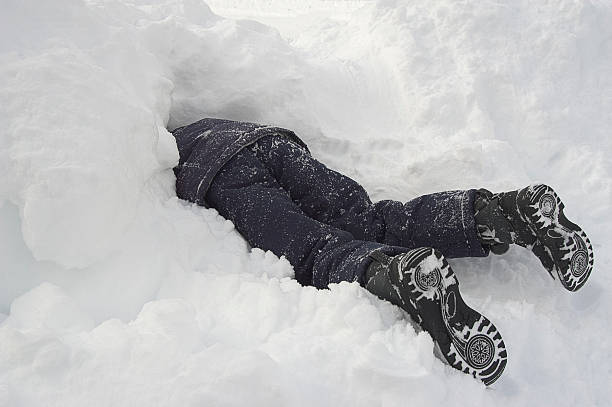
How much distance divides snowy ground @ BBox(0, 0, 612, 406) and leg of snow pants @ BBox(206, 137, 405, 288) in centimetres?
5

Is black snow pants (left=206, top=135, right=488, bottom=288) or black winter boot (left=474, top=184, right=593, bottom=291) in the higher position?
black winter boot (left=474, top=184, right=593, bottom=291)

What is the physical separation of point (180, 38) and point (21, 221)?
1.03m

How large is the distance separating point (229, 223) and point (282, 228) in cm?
15


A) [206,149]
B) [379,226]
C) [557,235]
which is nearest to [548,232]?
[557,235]

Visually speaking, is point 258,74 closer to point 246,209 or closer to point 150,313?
point 246,209

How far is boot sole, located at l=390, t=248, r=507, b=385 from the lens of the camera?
3.42 ft

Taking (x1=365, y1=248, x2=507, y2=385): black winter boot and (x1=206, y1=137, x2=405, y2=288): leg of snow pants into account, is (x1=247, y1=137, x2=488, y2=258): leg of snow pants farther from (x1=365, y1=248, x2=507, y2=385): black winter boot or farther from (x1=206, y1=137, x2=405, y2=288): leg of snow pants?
(x1=365, y1=248, x2=507, y2=385): black winter boot

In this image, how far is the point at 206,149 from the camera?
1572mm

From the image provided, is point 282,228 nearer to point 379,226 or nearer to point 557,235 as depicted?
point 379,226

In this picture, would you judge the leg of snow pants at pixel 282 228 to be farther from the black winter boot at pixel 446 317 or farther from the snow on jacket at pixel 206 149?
the black winter boot at pixel 446 317

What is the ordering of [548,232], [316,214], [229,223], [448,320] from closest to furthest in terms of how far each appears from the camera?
1. [448,320]
2. [548,232]
3. [229,223]
4. [316,214]

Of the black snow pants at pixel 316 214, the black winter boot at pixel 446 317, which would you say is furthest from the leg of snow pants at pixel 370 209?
the black winter boot at pixel 446 317

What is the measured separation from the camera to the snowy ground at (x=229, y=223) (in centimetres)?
90

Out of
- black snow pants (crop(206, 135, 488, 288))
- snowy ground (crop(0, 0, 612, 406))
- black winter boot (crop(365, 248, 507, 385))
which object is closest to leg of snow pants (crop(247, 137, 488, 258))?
black snow pants (crop(206, 135, 488, 288))
